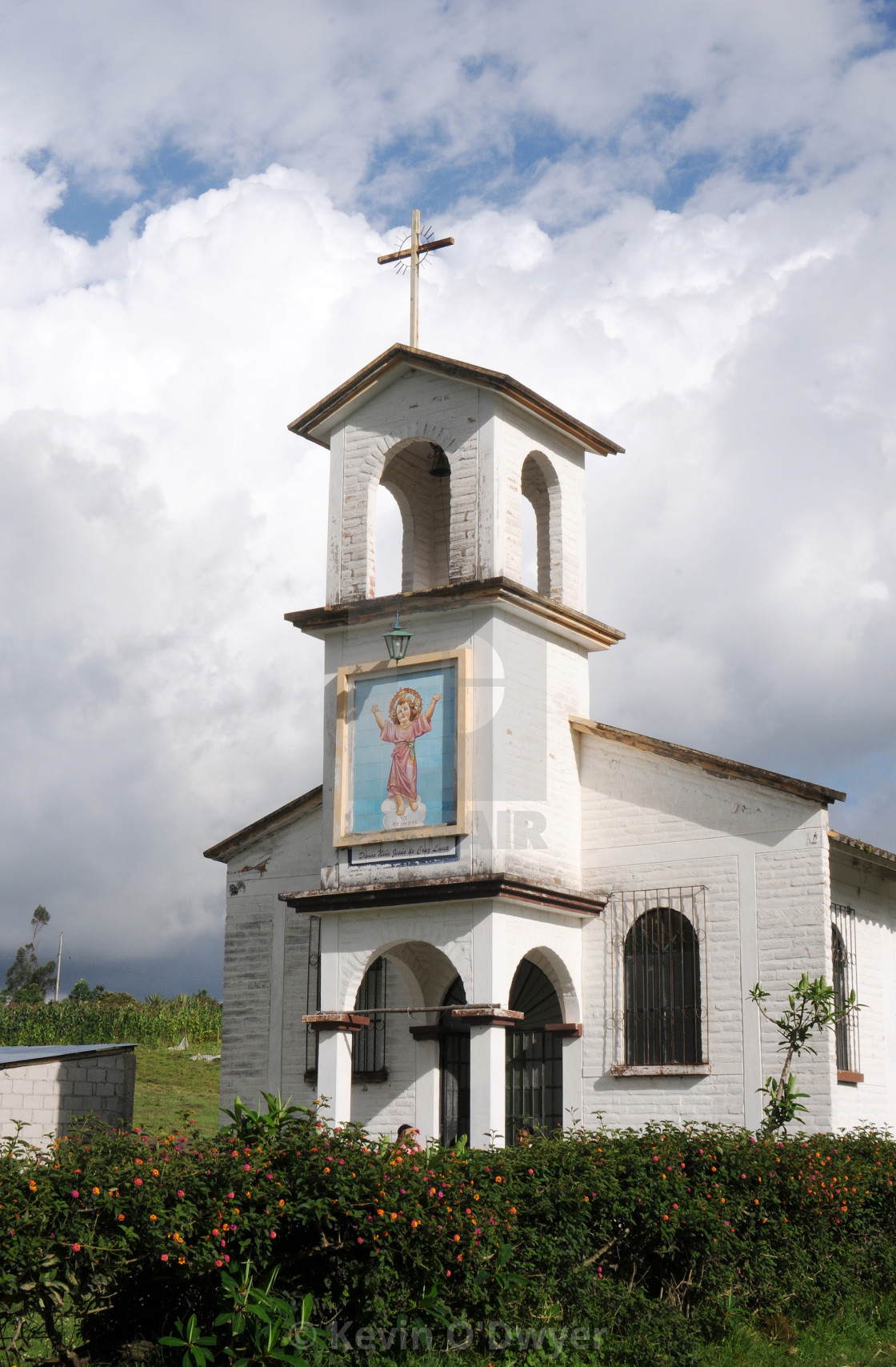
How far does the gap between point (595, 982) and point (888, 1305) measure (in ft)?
18.8

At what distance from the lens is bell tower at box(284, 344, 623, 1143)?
1602 cm

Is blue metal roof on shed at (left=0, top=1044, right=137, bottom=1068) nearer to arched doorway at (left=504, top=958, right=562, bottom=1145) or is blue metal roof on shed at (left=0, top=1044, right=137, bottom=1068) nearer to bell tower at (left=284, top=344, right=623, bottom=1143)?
bell tower at (left=284, top=344, right=623, bottom=1143)

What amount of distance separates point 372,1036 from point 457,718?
4740 millimetres

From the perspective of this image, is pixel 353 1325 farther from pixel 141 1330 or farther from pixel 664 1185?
pixel 664 1185

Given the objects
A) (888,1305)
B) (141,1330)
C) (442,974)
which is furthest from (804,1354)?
(442,974)

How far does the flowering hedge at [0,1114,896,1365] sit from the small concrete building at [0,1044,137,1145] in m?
8.64

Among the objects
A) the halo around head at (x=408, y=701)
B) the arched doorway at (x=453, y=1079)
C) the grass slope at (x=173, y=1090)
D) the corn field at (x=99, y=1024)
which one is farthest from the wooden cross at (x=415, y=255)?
the corn field at (x=99, y=1024)

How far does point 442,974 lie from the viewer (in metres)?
18.3

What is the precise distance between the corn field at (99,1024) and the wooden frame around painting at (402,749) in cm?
2123

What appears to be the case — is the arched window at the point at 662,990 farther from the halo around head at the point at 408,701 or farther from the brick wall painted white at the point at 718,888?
the halo around head at the point at 408,701

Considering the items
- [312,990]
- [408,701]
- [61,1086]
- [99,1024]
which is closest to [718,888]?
[408,701]

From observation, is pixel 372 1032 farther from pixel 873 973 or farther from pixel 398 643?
pixel 873 973

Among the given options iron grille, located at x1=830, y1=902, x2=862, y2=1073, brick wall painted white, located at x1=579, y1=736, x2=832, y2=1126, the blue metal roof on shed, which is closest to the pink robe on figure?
brick wall painted white, located at x1=579, y1=736, x2=832, y2=1126

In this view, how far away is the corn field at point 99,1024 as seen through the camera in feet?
120
